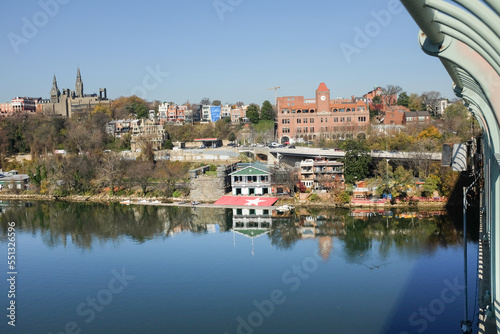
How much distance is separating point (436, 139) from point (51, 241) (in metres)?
13.5

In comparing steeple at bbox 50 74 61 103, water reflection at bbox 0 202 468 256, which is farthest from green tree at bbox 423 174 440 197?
steeple at bbox 50 74 61 103

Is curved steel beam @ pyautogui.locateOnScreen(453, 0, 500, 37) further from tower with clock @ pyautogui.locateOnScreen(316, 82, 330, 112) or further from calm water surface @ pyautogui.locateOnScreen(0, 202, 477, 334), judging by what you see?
tower with clock @ pyautogui.locateOnScreen(316, 82, 330, 112)

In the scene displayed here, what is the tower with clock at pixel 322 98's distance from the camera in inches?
918

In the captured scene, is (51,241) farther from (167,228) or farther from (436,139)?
(436,139)

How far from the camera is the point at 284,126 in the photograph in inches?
949

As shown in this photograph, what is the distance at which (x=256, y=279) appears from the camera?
852cm

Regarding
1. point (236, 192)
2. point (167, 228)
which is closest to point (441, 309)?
point (167, 228)

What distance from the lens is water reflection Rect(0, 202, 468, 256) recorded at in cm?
1073

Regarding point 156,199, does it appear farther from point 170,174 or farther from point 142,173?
point 142,173

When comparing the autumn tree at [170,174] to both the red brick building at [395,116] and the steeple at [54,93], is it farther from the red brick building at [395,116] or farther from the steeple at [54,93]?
the steeple at [54,93]

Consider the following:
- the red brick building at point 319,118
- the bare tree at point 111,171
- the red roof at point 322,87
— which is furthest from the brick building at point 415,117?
the bare tree at point 111,171

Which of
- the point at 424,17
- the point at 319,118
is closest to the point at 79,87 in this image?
the point at 319,118

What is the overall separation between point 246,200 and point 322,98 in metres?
9.97

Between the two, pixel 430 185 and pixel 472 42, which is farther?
pixel 430 185
